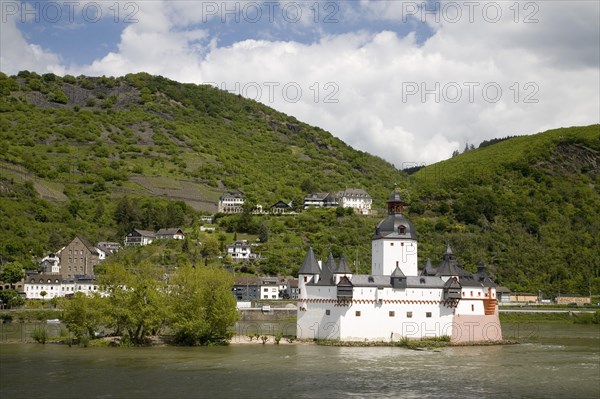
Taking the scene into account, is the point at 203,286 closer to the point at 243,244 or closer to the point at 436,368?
the point at 436,368

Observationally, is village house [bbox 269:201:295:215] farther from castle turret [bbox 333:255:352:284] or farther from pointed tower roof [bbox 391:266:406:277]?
pointed tower roof [bbox 391:266:406:277]

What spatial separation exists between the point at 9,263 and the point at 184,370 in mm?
70270

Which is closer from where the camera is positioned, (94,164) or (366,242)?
(366,242)

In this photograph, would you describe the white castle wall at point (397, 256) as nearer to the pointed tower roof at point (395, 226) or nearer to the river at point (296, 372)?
the pointed tower roof at point (395, 226)

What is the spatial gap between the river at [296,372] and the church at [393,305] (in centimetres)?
302

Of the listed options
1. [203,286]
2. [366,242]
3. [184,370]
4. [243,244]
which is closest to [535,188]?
[366,242]

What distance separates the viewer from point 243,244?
13025 centimetres

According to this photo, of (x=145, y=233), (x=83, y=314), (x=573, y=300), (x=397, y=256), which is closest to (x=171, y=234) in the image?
(x=145, y=233)

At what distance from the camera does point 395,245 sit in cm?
7300

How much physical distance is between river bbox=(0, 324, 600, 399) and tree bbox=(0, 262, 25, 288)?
1893 inches

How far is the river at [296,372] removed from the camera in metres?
43.6

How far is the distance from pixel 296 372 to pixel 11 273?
72221mm

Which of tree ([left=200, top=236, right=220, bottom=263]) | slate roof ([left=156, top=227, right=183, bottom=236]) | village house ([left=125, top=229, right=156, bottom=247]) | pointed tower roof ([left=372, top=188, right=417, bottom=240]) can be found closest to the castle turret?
pointed tower roof ([left=372, top=188, right=417, bottom=240])

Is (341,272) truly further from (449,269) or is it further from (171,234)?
(171,234)
